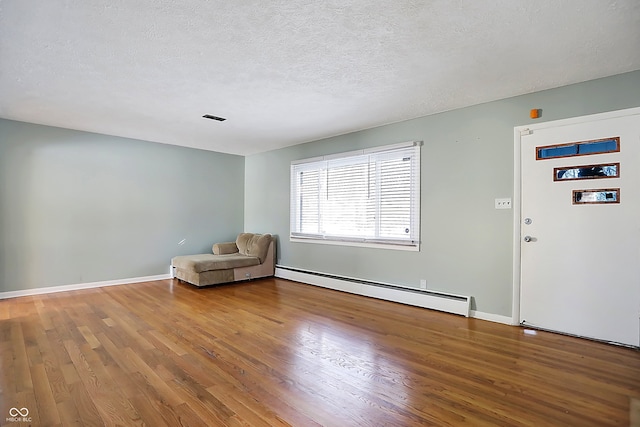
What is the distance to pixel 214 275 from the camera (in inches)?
218

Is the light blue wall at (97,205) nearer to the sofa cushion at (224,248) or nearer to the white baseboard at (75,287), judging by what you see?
the white baseboard at (75,287)

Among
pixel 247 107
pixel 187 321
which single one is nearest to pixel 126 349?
pixel 187 321

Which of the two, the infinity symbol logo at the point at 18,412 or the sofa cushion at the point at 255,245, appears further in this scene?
the sofa cushion at the point at 255,245

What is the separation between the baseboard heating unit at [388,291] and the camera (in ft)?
13.1

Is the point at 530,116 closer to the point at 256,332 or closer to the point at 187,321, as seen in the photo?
the point at 256,332

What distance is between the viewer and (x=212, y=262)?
5512mm

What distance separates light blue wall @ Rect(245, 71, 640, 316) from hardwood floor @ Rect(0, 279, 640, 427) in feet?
1.82

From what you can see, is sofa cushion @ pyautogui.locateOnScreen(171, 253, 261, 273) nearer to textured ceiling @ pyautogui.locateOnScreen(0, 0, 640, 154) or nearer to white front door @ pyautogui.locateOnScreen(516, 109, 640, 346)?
textured ceiling @ pyautogui.locateOnScreen(0, 0, 640, 154)

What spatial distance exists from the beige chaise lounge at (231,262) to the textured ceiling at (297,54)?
250cm

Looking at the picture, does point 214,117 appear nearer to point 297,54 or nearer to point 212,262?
point 297,54

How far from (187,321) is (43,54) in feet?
9.30
